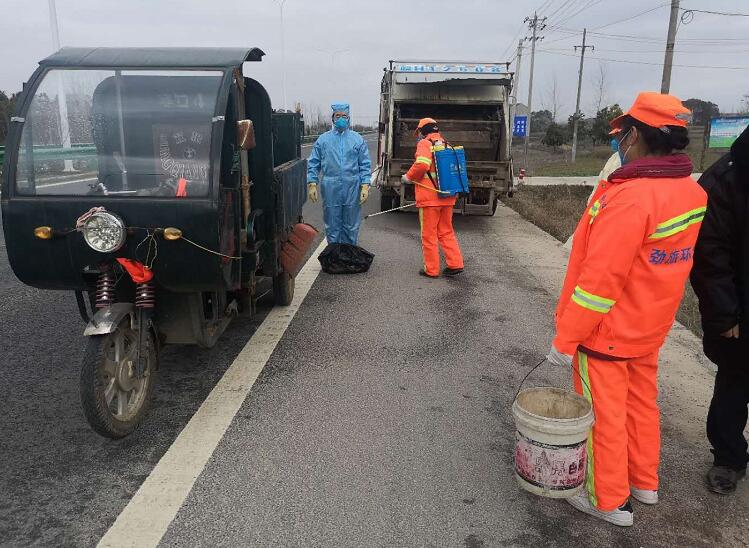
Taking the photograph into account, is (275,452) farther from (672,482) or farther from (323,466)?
(672,482)

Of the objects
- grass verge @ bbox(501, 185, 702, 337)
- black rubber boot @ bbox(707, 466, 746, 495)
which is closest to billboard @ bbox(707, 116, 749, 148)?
grass verge @ bbox(501, 185, 702, 337)

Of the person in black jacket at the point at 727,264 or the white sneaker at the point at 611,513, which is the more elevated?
the person in black jacket at the point at 727,264

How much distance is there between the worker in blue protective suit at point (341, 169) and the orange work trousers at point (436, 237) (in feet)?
2.60

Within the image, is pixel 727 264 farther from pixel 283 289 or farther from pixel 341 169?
pixel 341 169

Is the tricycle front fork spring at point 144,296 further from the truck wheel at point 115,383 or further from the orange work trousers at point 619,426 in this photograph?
the orange work trousers at point 619,426

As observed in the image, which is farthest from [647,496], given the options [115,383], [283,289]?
[283,289]

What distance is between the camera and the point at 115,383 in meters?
3.28

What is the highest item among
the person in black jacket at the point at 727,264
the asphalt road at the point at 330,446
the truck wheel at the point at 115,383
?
the person in black jacket at the point at 727,264

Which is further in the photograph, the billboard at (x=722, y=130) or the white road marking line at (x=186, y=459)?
the billboard at (x=722, y=130)

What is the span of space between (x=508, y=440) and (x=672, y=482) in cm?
84

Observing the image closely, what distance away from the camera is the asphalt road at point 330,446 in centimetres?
265

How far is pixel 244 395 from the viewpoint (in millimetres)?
3926

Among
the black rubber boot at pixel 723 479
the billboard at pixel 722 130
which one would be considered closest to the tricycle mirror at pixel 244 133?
the black rubber boot at pixel 723 479

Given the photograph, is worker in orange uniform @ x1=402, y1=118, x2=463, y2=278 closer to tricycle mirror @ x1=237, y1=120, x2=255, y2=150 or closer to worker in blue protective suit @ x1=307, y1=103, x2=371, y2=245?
worker in blue protective suit @ x1=307, y1=103, x2=371, y2=245
